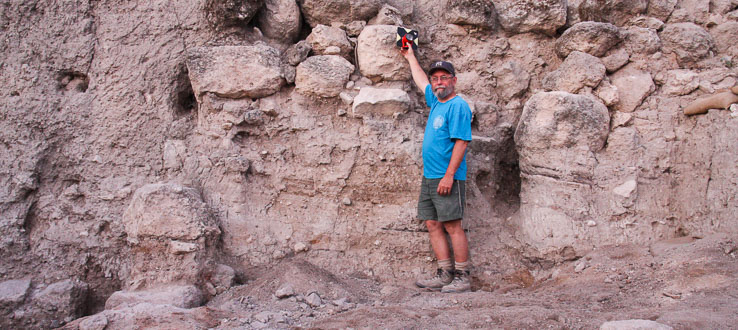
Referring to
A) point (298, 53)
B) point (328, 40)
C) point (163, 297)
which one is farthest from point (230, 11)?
point (163, 297)

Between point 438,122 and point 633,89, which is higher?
Answer: point 633,89

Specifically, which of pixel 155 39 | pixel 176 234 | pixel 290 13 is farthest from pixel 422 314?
pixel 155 39

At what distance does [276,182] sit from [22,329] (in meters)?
1.74

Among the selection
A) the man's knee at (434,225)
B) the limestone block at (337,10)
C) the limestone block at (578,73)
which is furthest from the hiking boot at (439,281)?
the limestone block at (337,10)

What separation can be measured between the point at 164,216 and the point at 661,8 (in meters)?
3.75

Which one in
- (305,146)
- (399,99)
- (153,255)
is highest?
(399,99)

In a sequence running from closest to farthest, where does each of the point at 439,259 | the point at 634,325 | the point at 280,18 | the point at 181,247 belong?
1. the point at 634,325
2. the point at 181,247
3. the point at 439,259
4. the point at 280,18

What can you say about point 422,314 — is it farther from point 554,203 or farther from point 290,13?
point 290,13

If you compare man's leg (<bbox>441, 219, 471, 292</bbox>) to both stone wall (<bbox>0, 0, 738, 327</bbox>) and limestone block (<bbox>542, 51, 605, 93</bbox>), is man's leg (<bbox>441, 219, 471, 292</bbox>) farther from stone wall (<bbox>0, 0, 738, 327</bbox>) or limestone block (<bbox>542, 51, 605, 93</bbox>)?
limestone block (<bbox>542, 51, 605, 93</bbox>)

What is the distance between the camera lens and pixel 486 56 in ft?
12.8

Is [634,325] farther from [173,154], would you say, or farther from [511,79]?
[173,154]

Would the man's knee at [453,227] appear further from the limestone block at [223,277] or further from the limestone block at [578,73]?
the limestone block at [223,277]

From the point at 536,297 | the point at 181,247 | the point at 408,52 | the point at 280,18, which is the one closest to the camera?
the point at 536,297

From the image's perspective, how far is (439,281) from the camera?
134 inches
